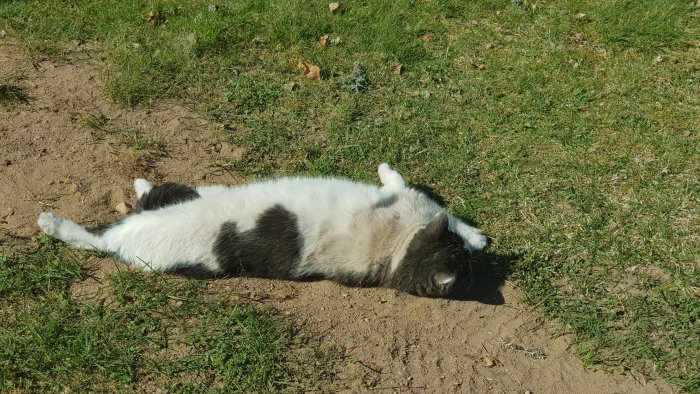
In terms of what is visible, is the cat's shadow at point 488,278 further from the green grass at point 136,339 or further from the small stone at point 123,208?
the small stone at point 123,208

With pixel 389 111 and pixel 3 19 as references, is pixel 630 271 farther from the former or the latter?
pixel 3 19

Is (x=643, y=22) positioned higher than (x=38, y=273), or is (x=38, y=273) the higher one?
(x=643, y=22)

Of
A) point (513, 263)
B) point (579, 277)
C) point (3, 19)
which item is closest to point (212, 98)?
point (3, 19)

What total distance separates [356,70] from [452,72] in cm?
94

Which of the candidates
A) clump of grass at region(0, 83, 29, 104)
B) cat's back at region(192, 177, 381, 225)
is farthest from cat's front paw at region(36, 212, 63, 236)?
clump of grass at region(0, 83, 29, 104)

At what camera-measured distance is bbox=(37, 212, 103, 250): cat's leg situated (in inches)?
171

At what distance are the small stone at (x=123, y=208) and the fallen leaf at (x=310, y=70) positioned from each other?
2.11m

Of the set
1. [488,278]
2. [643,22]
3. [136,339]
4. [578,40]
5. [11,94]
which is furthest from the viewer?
[643,22]

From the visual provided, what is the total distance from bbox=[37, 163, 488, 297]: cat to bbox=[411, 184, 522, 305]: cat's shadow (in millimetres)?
180

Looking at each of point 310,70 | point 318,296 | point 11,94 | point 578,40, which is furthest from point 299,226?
point 578,40

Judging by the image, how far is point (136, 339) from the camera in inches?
158

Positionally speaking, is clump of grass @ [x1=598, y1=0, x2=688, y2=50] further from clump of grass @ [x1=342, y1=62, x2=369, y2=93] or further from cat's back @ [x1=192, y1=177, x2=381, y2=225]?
cat's back @ [x1=192, y1=177, x2=381, y2=225]

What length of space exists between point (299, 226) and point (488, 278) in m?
1.40

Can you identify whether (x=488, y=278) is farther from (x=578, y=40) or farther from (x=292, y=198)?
(x=578, y=40)
